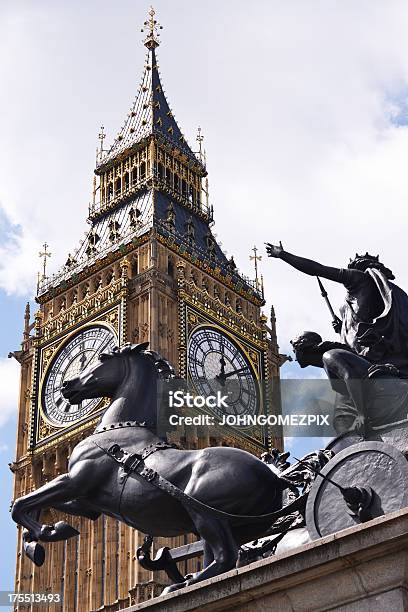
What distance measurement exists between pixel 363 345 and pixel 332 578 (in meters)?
3.05

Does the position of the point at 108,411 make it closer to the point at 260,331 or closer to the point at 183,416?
the point at 183,416

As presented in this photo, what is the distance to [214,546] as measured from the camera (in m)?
10.6

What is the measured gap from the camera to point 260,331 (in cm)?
5931

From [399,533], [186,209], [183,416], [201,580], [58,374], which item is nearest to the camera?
[399,533]

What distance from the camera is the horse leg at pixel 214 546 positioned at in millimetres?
10414

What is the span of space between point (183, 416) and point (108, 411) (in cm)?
121

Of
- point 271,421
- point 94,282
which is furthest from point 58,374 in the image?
point 271,421

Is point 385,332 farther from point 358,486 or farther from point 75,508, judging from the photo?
point 75,508

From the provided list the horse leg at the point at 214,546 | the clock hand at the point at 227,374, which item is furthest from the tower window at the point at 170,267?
the horse leg at the point at 214,546

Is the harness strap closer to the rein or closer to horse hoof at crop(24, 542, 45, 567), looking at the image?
the rein

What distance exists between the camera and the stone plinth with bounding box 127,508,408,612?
888 centimetres

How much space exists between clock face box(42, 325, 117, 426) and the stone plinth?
44.8 meters

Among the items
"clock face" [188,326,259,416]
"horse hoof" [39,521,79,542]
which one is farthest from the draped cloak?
"clock face" [188,326,259,416]

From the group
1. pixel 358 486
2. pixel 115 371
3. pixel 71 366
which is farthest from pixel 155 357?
pixel 71 366
